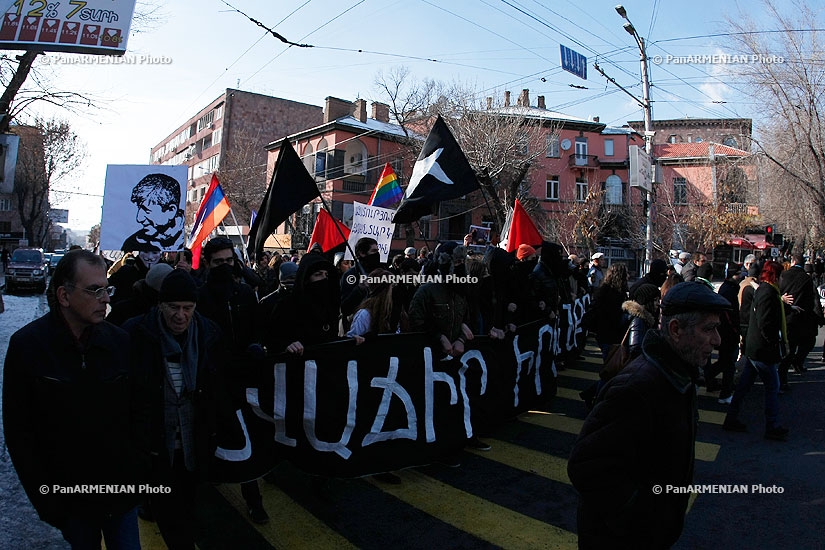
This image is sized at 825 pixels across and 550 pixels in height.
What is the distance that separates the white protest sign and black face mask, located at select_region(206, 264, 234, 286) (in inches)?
190

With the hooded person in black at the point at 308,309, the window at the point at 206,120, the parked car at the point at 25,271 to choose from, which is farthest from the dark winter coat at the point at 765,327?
the window at the point at 206,120

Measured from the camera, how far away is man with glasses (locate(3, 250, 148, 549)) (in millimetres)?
2352

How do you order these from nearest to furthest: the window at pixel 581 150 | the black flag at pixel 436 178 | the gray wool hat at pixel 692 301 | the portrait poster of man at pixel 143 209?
the gray wool hat at pixel 692 301 < the black flag at pixel 436 178 < the portrait poster of man at pixel 143 209 < the window at pixel 581 150

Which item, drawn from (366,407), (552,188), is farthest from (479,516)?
(552,188)

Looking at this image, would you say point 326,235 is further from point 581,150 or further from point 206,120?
point 206,120

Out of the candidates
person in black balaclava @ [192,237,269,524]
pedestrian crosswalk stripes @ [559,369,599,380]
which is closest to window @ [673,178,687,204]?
pedestrian crosswalk stripes @ [559,369,599,380]

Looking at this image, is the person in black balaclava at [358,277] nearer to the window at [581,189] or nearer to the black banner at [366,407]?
the black banner at [366,407]

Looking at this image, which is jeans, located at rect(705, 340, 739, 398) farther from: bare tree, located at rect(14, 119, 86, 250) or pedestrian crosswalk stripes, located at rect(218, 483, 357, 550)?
bare tree, located at rect(14, 119, 86, 250)

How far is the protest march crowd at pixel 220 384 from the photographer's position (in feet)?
6.89

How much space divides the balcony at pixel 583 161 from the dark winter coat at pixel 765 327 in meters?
41.2

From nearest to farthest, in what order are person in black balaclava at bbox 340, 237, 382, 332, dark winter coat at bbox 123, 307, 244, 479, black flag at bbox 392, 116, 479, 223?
dark winter coat at bbox 123, 307, 244, 479 < black flag at bbox 392, 116, 479, 223 < person in black balaclava at bbox 340, 237, 382, 332

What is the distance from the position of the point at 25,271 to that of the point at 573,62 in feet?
81.5

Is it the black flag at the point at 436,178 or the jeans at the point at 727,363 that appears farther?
the jeans at the point at 727,363

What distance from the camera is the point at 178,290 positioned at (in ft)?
10.2
